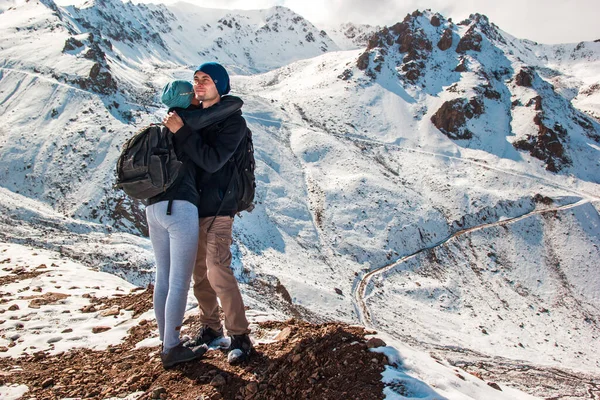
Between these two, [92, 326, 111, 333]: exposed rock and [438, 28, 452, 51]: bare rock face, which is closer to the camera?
[92, 326, 111, 333]: exposed rock

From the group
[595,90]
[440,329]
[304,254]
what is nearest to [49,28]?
Result: [304,254]

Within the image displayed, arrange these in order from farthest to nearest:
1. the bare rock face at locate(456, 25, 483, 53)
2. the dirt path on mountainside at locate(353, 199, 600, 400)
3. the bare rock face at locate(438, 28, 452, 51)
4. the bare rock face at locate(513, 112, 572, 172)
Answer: the bare rock face at locate(438, 28, 452, 51) < the bare rock face at locate(456, 25, 483, 53) < the bare rock face at locate(513, 112, 572, 172) < the dirt path on mountainside at locate(353, 199, 600, 400)

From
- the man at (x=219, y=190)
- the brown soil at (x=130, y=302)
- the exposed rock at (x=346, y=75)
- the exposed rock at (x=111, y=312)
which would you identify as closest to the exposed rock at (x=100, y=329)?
the brown soil at (x=130, y=302)

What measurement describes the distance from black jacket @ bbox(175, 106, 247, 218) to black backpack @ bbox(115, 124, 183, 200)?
0.59 feet

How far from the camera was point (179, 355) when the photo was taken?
4.57 meters

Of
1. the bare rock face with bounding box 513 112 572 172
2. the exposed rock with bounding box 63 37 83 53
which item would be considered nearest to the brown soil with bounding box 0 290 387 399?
the exposed rock with bounding box 63 37 83 53

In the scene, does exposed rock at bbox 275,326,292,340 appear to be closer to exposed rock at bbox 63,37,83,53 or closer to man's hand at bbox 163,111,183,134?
man's hand at bbox 163,111,183,134

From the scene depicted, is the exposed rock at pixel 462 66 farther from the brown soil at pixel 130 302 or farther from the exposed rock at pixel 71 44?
the brown soil at pixel 130 302

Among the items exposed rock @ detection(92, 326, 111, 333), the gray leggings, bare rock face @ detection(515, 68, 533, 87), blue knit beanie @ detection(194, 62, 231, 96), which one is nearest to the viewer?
the gray leggings

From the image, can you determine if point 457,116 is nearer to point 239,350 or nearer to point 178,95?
point 178,95

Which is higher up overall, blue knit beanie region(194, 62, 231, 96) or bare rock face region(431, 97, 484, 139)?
bare rock face region(431, 97, 484, 139)

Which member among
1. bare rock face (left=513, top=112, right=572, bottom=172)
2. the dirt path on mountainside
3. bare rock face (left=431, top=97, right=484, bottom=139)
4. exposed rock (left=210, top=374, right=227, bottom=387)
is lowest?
the dirt path on mountainside

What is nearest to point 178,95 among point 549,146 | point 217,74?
point 217,74

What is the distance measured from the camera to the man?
13.9 feet
